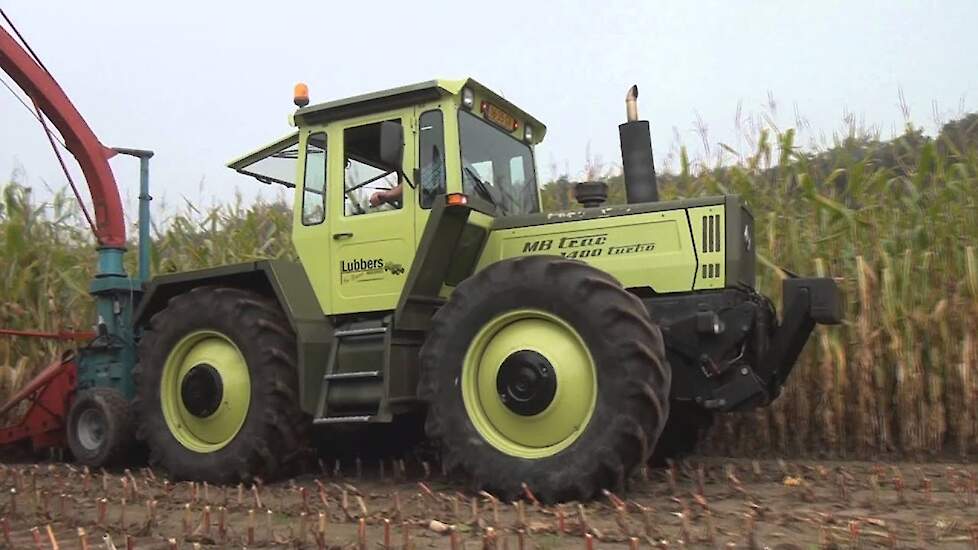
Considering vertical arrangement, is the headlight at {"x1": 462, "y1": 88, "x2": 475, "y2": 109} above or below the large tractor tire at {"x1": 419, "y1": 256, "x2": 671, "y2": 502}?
above

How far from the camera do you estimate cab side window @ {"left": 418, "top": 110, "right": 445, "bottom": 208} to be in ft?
17.0

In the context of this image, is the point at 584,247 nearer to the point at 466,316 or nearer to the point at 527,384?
the point at 466,316

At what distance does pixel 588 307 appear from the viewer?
14.3ft

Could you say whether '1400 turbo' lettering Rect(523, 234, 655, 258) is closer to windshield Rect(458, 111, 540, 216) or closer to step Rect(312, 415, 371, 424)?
windshield Rect(458, 111, 540, 216)

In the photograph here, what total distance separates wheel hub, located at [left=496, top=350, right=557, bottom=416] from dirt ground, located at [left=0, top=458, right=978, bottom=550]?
482 millimetres

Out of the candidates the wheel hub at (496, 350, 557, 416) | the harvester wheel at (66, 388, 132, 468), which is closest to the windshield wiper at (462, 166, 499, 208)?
the wheel hub at (496, 350, 557, 416)

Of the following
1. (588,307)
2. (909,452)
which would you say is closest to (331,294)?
(588,307)

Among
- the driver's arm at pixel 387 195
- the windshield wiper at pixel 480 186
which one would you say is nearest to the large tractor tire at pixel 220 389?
the driver's arm at pixel 387 195

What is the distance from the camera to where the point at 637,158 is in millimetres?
5496

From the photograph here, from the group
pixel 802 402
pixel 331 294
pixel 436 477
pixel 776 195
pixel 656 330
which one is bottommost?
pixel 436 477

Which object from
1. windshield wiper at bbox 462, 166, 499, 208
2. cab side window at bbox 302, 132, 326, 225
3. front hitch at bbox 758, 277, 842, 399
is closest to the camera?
front hitch at bbox 758, 277, 842, 399

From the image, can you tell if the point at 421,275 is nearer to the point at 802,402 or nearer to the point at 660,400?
the point at 660,400

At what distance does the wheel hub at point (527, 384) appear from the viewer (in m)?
4.45

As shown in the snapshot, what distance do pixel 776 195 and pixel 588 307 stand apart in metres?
2.81
